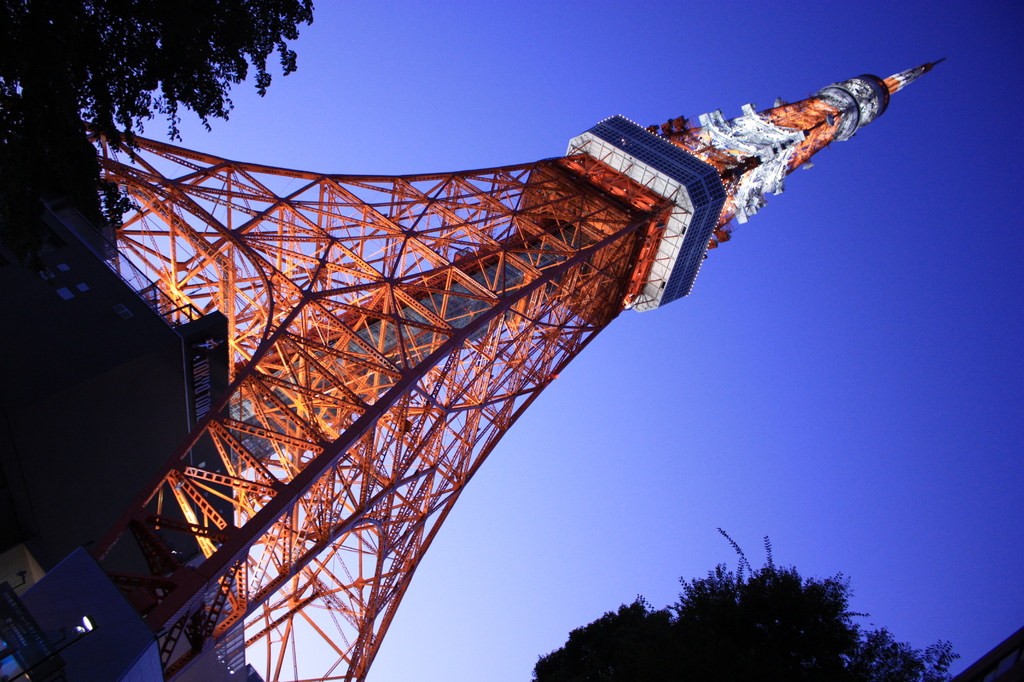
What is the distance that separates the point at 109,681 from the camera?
6477 mm

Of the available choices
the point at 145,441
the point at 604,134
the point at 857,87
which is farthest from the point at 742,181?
the point at 145,441

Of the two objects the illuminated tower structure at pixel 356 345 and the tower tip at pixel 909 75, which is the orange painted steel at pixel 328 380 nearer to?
the illuminated tower structure at pixel 356 345

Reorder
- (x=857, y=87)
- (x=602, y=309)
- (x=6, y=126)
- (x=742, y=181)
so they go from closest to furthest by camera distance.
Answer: (x=6, y=126) < (x=602, y=309) < (x=742, y=181) < (x=857, y=87)

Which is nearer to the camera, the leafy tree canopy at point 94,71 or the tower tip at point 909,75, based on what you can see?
the leafy tree canopy at point 94,71

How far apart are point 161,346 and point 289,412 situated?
7.80 feet

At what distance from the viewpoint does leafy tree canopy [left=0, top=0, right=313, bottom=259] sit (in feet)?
24.6

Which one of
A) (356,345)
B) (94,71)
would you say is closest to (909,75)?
(356,345)

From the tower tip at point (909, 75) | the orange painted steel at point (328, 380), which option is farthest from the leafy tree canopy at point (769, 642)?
the tower tip at point (909, 75)

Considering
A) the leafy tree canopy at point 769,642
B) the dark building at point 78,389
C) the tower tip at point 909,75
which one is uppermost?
the tower tip at point 909,75

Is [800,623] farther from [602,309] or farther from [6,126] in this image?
[602,309]

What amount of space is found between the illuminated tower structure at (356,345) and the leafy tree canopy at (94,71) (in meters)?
Answer: 0.76

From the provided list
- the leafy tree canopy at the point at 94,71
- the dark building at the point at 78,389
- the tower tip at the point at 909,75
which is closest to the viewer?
the leafy tree canopy at the point at 94,71

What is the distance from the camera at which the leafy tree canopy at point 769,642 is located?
9320mm

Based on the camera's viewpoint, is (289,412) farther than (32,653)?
Yes
